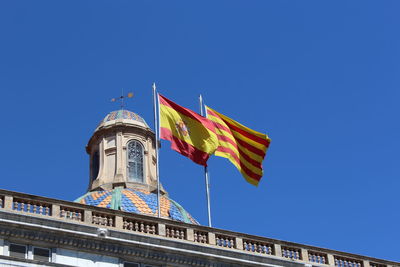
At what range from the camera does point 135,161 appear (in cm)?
6800

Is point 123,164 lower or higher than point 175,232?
higher

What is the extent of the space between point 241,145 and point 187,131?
2437 millimetres

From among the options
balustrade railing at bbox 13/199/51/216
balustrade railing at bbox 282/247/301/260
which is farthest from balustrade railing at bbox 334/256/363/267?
balustrade railing at bbox 13/199/51/216

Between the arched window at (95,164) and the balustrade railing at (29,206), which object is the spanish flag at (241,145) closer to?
the balustrade railing at (29,206)

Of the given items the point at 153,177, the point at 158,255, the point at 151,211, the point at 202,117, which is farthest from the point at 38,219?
the point at 153,177

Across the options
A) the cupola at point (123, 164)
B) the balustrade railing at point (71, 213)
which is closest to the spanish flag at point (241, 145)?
the balustrade railing at point (71, 213)

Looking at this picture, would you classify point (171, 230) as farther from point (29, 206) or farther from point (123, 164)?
point (123, 164)

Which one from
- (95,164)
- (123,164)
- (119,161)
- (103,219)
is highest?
(95,164)

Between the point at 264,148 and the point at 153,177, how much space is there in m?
24.2

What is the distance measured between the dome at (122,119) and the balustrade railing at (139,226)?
3443 cm

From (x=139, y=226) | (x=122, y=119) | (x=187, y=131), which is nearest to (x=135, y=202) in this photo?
(x=122, y=119)

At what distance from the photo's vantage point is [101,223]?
34.4 metres

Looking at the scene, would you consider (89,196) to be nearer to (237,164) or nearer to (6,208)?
(237,164)

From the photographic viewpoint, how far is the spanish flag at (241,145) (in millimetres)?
43062
